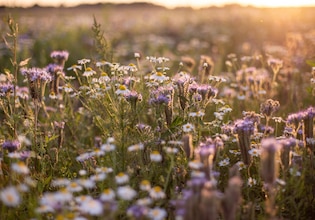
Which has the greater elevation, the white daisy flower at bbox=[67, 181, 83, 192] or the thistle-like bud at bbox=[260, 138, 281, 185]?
the thistle-like bud at bbox=[260, 138, 281, 185]

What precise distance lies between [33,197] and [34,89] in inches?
39.7

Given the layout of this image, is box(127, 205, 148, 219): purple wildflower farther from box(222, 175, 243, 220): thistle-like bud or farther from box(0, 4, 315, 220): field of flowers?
box(222, 175, 243, 220): thistle-like bud

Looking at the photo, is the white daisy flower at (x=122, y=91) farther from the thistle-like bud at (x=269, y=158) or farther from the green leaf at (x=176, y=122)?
the thistle-like bud at (x=269, y=158)

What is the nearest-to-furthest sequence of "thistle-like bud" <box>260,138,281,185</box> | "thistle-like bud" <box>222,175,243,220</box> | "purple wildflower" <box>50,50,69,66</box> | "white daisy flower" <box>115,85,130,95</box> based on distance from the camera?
"thistle-like bud" <box>222,175,243,220</box>, "thistle-like bud" <box>260,138,281,185</box>, "white daisy flower" <box>115,85,130,95</box>, "purple wildflower" <box>50,50,69,66</box>

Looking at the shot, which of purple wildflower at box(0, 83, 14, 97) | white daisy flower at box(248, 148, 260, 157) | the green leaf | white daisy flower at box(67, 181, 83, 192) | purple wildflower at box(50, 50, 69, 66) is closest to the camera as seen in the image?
white daisy flower at box(67, 181, 83, 192)

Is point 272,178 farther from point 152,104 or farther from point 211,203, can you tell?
point 152,104

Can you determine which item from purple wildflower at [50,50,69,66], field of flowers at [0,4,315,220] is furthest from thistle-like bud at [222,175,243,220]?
purple wildflower at [50,50,69,66]

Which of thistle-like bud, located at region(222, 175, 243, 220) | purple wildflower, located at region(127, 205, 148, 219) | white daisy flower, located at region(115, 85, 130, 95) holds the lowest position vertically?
purple wildflower, located at region(127, 205, 148, 219)

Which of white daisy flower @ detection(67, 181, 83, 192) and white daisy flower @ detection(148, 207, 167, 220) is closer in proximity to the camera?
white daisy flower @ detection(148, 207, 167, 220)

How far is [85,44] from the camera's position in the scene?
35.4 ft

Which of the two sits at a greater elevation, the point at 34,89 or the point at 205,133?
the point at 34,89

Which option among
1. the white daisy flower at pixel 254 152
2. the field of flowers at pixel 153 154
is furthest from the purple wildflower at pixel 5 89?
the white daisy flower at pixel 254 152

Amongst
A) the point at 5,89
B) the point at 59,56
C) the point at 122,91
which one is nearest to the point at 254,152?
the point at 122,91

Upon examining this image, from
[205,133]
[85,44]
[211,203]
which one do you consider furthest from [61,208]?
[85,44]
